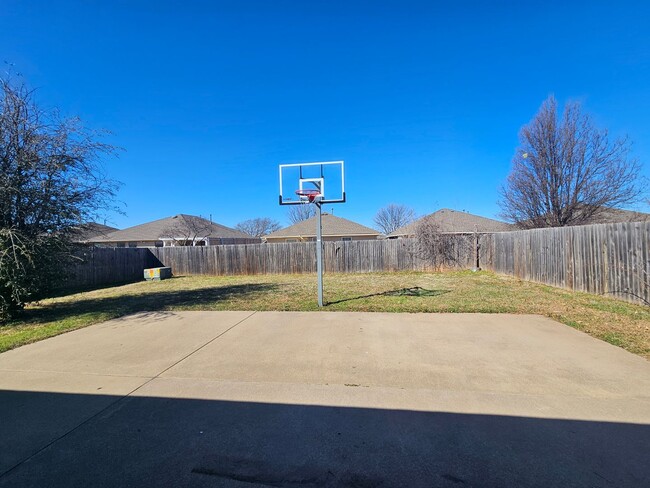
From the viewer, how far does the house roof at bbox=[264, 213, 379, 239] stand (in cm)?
3052

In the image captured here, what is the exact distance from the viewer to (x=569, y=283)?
10.8m

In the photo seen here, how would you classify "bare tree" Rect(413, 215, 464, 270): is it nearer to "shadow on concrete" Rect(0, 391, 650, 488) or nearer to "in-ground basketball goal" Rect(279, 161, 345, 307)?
"in-ground basketball goal" Rect(279, 161, 345, 307)

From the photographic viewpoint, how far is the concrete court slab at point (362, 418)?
8.23 feet

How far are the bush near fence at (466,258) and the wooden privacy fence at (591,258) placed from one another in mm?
23

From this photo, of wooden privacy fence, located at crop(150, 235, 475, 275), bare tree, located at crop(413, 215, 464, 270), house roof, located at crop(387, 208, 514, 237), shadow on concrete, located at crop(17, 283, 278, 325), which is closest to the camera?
shadow on concrete, located at crop(17, 283, 278, 325)

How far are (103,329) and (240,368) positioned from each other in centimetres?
418

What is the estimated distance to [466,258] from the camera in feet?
64.7

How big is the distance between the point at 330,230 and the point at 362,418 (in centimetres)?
2795

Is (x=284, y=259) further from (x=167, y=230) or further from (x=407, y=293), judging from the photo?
(x=167, y=230)

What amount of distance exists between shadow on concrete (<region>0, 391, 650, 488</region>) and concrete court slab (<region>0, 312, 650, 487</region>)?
13 mm

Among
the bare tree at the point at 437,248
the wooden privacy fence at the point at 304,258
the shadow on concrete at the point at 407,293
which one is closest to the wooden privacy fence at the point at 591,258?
the shadow on concrete at the point at 407,293

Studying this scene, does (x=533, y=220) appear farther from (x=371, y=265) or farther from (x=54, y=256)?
(x=54, y=256)

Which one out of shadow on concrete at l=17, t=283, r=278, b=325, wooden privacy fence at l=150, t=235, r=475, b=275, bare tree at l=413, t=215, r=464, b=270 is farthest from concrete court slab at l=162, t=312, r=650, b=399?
wooden privacy fence at l=150, t=235, r=475, b=275

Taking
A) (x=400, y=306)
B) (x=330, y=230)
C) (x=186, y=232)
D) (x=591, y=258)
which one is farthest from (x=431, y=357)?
(x=186, y=232)
